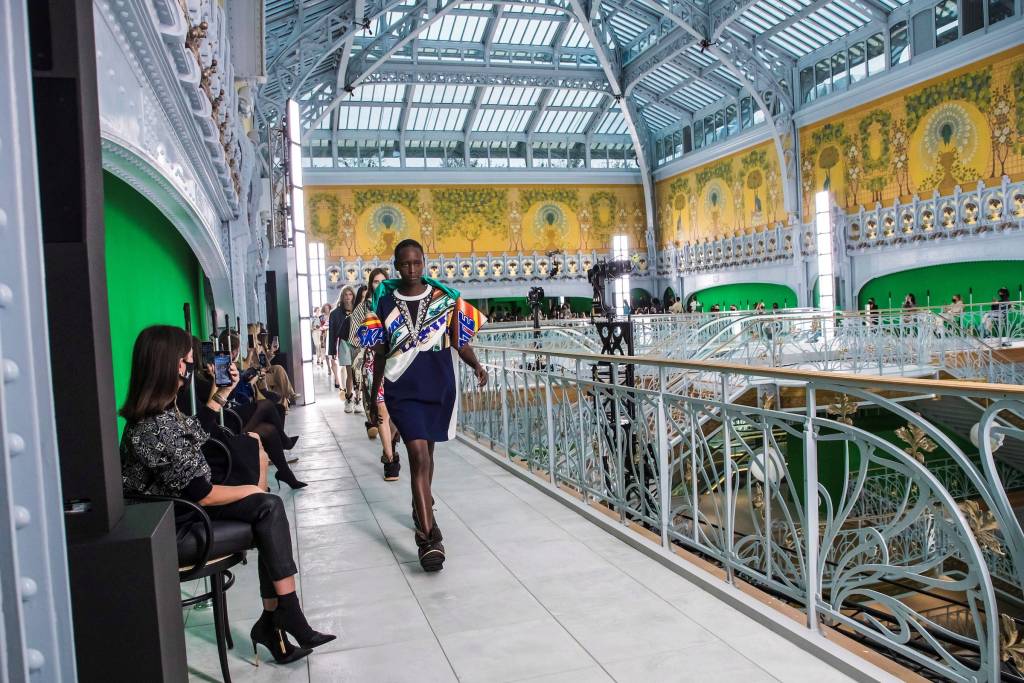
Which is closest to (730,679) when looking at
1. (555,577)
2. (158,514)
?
(555,577)

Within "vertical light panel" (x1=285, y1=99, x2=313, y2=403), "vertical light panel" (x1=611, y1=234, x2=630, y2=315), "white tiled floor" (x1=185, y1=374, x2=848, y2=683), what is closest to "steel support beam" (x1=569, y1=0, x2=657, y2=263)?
"vertical light panel" (x1=611, y1=234, x2=630, y2=315)

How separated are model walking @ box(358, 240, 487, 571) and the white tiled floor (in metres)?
0.44

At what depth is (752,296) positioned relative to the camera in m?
25.2

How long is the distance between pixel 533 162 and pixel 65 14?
28.8m

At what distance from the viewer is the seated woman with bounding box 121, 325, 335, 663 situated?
2520 millimetres

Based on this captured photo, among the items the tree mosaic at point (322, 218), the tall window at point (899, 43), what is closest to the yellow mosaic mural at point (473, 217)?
the tree mosaic at point (322, 218)

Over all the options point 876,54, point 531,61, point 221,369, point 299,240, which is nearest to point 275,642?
point 221,369

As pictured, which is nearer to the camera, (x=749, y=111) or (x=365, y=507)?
(x=365, y=507)

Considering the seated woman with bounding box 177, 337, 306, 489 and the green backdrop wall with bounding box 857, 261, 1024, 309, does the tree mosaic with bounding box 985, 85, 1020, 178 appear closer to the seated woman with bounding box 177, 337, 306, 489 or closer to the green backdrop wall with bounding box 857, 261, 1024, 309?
the green backdrop wall with bounding box 857, 261, 1024, 309

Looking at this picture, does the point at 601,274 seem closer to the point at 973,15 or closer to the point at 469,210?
the point at 973,15

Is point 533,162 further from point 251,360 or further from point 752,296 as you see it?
point 251,360

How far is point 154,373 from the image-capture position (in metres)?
2.55

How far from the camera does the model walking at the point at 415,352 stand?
390cm

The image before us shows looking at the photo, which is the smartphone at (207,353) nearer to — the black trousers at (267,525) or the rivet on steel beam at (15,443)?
the black trousers at (267,525)
